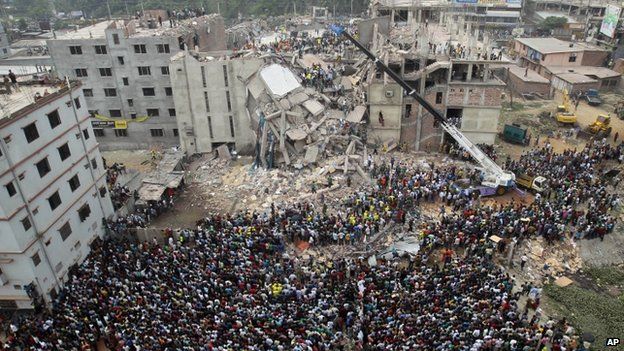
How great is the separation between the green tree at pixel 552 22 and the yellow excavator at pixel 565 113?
96.7ft

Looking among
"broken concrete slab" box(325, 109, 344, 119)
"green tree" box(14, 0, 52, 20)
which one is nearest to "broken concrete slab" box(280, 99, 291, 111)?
"broken concrete slab" box(325, 109, 344, 119)

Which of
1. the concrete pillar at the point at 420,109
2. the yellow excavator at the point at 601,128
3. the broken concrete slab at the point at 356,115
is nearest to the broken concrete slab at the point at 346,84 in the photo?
the broken concrete slab at the point at 356,115

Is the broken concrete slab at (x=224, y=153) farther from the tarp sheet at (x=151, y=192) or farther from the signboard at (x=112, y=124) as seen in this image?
the signboard at (x=112, y=124)

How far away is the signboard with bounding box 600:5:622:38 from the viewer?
5719 centimetres

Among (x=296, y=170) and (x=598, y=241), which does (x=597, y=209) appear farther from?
(x=296, y=170)

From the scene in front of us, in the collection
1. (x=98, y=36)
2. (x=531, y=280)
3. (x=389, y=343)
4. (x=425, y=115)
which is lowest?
(x=531, y=280)

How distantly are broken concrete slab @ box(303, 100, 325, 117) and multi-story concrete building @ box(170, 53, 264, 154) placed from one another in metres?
4.66

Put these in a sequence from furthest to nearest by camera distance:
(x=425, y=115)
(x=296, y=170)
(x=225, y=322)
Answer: (x=425, y=115)
(x=296, y=170)
(x=225, y=322)

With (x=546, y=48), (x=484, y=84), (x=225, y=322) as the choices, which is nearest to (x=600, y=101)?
(x=546, y=48)

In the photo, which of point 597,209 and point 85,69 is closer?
point 597,209

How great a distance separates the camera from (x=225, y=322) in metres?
18.6

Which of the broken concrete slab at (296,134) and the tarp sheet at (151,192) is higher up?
the broken concrete slab at (296,134)

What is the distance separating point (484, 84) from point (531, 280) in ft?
52.3

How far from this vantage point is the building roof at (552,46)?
56344mm
